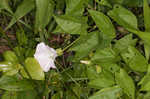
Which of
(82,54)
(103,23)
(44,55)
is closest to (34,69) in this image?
(44,55)

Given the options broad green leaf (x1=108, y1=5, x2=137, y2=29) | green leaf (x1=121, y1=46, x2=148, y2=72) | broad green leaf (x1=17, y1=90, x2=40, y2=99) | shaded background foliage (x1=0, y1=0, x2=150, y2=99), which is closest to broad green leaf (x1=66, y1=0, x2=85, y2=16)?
shaded background foliage (x1=0, y1=0, x2=150, y2=99)

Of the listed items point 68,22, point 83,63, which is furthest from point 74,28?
point 83,63

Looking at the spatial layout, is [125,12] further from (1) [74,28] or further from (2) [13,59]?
(2) [13,59]

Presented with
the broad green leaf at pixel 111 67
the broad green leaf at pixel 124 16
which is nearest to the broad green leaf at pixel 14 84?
the broad green leaf at pixel 111 67

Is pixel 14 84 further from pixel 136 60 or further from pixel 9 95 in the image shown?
pixel 136 60

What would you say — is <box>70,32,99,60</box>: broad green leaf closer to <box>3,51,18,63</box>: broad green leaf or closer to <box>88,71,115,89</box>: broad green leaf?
<box>88,71,115,89</box>: broad green leaf

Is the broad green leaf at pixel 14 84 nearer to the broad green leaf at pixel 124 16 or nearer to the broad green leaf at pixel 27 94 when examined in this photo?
the broad green leaf at pixel 27 94
